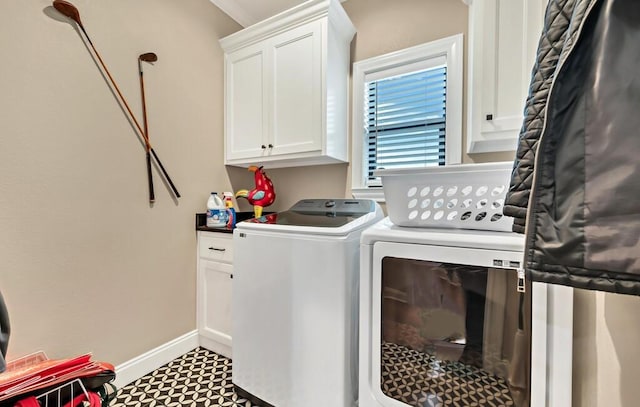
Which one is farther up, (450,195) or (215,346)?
(450,195)

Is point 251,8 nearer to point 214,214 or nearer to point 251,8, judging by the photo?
point 251,8

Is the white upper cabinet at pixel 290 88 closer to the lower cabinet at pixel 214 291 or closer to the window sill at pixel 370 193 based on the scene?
the window sill at pixel 370 193

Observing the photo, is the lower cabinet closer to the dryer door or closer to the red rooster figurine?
the red rooster figurine

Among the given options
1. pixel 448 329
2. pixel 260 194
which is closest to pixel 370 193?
pixel 260 194

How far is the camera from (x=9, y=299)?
1.28m

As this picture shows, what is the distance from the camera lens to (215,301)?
2031 millimetres

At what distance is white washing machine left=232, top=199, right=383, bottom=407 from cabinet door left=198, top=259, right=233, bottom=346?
46 centimetres

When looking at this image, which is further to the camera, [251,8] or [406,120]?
[251,8]

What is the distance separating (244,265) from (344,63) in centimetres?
166

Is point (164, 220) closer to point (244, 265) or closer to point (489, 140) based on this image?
point (244, 265)

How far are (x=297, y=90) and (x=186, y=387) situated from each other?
2.07 metres

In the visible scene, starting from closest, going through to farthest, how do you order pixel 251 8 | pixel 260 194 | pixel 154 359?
pixel 154 359 < pixel 260 194 < pixel 251 8

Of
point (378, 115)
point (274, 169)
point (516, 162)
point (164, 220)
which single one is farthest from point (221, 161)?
point (516, 162)

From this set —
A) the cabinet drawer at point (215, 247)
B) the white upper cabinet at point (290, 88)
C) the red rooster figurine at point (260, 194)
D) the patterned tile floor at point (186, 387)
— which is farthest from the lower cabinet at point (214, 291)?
the white upper cabinet at point (290, 88)
